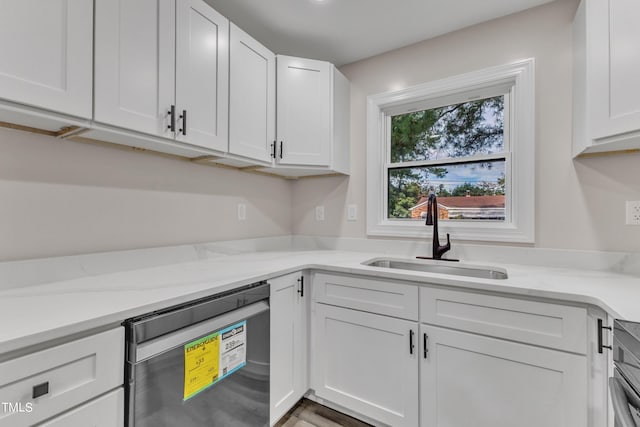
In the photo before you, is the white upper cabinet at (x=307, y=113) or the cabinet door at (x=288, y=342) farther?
the white upper cabinet at (x=307, y=113)

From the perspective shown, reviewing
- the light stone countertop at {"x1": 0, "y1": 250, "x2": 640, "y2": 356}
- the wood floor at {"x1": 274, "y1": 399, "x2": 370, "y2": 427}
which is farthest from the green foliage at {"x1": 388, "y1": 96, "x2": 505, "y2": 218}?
the wood floor at {"x1": 274, "y1": 399, "x2": 370, "y2": 427}

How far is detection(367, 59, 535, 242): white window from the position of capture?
1.75m

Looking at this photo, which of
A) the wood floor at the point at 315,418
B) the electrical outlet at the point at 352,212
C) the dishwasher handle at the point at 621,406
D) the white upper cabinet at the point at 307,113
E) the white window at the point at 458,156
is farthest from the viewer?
the electrical outlet at the point at 352,212

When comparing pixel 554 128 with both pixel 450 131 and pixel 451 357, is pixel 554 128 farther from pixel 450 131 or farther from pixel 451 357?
pixel 451 357

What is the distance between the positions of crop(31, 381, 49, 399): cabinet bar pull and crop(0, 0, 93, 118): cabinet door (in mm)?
856

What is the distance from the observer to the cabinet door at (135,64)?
1.11 m

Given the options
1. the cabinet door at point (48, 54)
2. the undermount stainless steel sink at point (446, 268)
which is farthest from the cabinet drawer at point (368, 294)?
the cabinet door at point (48, 54)

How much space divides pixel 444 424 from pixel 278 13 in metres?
2.42

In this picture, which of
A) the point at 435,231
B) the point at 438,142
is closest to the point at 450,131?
the point at 438,142

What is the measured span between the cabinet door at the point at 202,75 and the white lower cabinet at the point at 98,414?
1.06 meters

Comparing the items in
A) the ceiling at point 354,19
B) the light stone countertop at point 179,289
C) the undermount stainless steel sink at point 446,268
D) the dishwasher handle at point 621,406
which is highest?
the ceiling at point 354,19

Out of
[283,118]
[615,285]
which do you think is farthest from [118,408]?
[615,285]

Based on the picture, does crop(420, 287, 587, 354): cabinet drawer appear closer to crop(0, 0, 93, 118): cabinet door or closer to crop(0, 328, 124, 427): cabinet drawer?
crop(0, 328, 124, 427): cabinet drawer

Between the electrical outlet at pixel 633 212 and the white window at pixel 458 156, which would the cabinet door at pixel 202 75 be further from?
the electrical outlet at pixel 633 212
